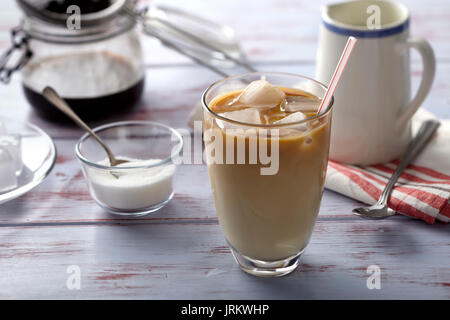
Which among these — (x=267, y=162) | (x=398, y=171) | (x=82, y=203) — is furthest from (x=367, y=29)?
(x=82, y=203)

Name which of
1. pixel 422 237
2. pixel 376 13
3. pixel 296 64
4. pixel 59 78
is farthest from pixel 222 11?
pixel 422 237

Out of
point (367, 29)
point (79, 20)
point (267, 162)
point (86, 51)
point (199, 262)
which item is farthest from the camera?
point (86, 51)

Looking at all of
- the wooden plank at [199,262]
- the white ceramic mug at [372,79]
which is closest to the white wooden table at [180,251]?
the wooden plank at [199,262]

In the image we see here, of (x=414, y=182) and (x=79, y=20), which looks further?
(x=79, y=20)

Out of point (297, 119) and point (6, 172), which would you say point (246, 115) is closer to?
point (297, 119)

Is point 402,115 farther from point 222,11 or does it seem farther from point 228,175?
point 222,11

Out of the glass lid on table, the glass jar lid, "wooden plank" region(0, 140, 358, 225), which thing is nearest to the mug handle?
"wooden plank" region(0, 140, 358, 225)
